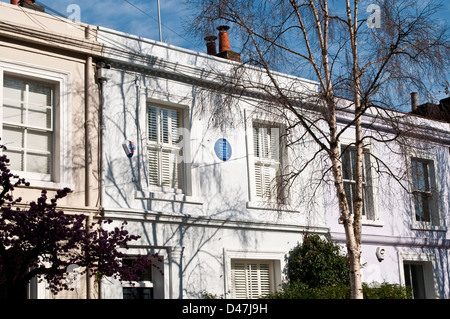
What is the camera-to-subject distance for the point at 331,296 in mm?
13820

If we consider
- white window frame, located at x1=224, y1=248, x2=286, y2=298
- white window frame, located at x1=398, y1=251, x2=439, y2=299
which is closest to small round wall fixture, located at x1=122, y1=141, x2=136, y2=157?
white window frame, located at x1=224, y1=248, x2=286, y2=298

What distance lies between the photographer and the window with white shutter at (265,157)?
51.2 ft

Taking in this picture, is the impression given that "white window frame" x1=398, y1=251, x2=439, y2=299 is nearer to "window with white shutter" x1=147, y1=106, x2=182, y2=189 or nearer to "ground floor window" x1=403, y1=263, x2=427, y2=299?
"ground floor window" x1=403, y1=263, x2=427, y2=299

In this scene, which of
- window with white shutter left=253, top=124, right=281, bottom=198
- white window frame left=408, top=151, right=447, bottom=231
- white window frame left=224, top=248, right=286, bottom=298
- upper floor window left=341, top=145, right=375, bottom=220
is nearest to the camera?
white window frame left=224, top=248, right=286, bottom=298

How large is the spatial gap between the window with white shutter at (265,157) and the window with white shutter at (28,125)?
4723 mm

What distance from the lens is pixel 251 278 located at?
14992 mm

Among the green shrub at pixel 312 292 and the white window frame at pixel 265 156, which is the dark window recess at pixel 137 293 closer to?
the green shrub at pixel 312 292

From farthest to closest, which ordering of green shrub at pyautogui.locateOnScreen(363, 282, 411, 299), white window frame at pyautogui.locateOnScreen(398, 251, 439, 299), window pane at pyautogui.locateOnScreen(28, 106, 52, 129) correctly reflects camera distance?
white window frame at pyautogui.locateOnScreen(398, 251, 439, 299)
green shrub at pyautogui.locateOnScreen(363, 282, 411, 299)
window pane at pyautogui.locateOnScreen(28, 106, 52, 129)

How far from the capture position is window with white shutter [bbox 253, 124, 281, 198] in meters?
15.6

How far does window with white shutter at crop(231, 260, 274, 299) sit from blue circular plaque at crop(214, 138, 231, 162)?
214 cm

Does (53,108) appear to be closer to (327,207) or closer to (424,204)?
(327,207)

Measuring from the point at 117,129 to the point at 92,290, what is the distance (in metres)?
2.98

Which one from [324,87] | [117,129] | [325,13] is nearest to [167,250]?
[117,129]
